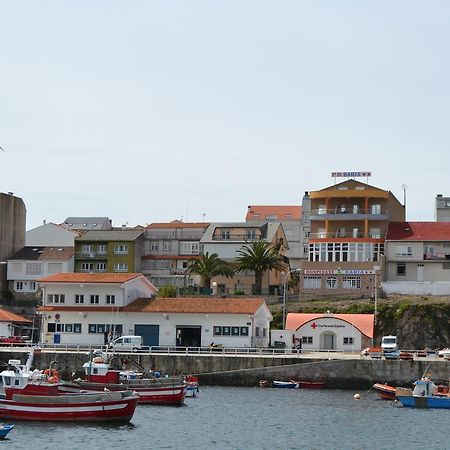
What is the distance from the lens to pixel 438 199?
180375 millimetres

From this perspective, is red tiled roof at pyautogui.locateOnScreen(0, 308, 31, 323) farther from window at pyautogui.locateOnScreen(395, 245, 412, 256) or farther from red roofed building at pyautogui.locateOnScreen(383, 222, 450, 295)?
window at pyautogui.locateOnScreen(395, 245, 412, 256)

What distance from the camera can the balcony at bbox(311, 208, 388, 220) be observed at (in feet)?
408

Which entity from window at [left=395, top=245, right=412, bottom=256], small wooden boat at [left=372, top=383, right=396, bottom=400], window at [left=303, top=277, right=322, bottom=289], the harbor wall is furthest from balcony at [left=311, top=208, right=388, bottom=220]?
small wooden boat at [left=372, top=383, right=396, bottom=400]

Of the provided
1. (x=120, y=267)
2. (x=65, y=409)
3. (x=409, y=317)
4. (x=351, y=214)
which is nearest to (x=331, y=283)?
(x=351, y=214)

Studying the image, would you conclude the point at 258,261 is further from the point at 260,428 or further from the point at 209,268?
the point at 260,428

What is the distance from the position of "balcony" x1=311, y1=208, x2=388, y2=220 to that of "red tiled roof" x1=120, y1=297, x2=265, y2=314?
28.9 metres

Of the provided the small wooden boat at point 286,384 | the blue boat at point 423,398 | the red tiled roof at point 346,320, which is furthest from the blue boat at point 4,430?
the red tiled roof at point 346,320

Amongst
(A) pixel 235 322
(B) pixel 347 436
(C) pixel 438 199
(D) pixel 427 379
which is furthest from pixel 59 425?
(C) pixel 438 199

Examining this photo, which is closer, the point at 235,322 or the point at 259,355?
the point at 259,355

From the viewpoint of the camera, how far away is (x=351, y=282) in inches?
4680

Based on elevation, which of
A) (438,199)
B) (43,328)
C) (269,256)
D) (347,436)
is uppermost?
(438,199)

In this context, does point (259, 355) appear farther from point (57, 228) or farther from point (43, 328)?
point (57, 228)

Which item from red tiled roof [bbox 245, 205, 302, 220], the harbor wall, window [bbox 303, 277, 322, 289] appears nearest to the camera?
the harbor wall

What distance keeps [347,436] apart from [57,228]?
320 ft
